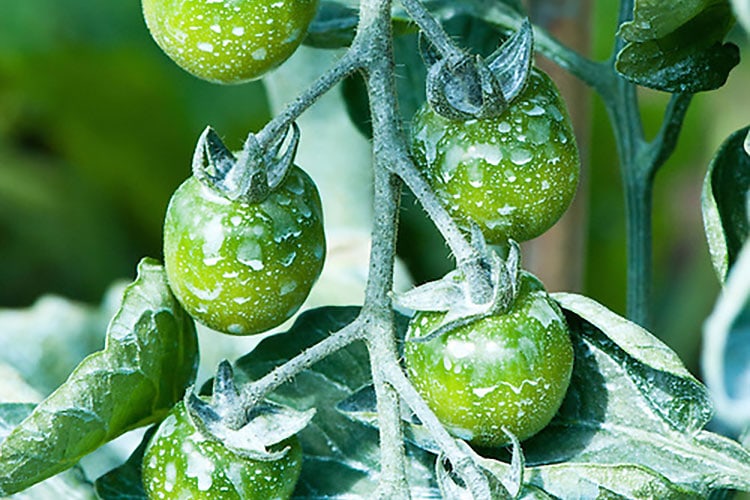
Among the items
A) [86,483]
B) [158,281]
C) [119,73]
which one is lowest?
[86,483]

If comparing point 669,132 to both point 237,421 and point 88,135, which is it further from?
point 88,135

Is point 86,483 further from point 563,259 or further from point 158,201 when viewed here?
point 158,201

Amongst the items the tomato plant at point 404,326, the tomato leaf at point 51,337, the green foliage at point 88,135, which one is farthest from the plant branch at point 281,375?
the green foliage at point 88,135

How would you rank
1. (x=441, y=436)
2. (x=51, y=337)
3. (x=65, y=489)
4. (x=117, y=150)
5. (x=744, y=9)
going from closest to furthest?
(x=744, y=9) < (x=441, y=436) < (x=65, y=489) < (x=51, y=337) < (x=117, y=150)

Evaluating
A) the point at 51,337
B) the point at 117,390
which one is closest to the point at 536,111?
the point at 117,390

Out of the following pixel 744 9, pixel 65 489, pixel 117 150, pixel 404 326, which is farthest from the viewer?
pixel 117 150

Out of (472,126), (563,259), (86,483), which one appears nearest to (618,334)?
(472,126)
